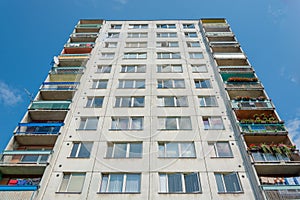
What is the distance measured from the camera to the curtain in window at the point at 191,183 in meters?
13.5

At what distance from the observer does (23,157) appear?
1535cm

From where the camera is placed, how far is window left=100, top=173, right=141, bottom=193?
44.7 ft

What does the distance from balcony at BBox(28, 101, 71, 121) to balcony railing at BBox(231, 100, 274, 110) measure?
13872 mm

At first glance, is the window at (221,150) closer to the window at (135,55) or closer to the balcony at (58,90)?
A: the balcony at (58,90)

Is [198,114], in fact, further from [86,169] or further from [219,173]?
[86,169]

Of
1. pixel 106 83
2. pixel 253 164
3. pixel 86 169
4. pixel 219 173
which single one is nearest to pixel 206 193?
pixel 219 173

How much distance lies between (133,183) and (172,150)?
3.61m

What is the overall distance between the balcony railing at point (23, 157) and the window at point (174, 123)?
8.13m

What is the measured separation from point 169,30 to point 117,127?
1847 cm

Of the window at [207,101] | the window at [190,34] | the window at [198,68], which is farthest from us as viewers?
the window at [190,34]

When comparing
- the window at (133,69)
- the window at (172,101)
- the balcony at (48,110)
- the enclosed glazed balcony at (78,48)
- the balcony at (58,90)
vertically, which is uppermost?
the enclosed glazed balcony at (78,48)

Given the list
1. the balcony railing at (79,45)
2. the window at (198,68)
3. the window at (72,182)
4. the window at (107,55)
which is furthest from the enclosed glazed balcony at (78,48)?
the window at (72,182)

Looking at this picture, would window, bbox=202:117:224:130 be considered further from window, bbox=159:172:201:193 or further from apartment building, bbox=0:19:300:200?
window, bbox=159:172:201:193

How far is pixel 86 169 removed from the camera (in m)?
14.6
